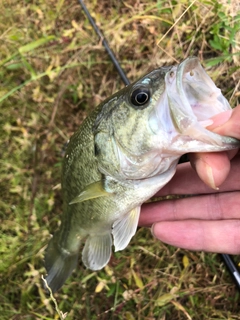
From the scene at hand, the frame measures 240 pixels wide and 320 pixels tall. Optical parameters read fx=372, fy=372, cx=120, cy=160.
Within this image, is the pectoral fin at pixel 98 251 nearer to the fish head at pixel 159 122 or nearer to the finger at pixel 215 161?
the fish head at pixel 159 122

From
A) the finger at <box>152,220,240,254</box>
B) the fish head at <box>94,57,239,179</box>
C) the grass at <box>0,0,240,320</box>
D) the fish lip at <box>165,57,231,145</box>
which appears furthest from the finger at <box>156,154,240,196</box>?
the grass at <box>0,0,240,320</box>

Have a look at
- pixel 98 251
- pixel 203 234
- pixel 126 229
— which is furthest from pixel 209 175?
pixel 98 251

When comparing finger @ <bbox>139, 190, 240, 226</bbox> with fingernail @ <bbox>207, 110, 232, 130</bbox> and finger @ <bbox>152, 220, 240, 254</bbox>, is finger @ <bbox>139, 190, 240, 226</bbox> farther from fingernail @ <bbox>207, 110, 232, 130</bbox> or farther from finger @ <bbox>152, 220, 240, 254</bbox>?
fingernail @ <bbox>207, 110, 232, 130</bbox>

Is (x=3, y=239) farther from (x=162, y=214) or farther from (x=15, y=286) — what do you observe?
(x=162, y=214)

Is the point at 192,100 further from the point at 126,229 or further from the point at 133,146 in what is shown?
the point at 126,229

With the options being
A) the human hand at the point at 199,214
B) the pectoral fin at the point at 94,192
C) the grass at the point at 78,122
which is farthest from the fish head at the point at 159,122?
the grass at the point at 78,122

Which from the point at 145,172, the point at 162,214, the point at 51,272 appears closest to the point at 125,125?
the point at 145,172
